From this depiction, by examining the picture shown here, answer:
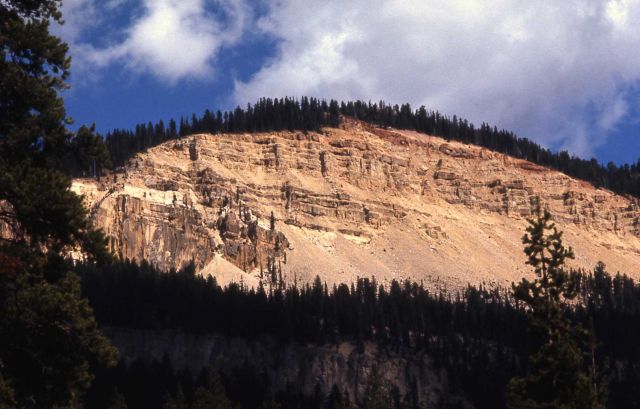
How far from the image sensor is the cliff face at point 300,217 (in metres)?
149

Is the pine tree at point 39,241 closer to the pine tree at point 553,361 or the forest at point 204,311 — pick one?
the forest at point 204,311

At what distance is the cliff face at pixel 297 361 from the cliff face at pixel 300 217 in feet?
69.5

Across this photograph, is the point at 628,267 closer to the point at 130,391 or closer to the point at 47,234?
the point at 130,391

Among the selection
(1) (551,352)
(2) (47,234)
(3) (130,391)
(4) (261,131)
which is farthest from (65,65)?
(4) (261,131)

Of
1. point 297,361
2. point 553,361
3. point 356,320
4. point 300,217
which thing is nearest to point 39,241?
point 553,361

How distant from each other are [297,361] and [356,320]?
12368 mm

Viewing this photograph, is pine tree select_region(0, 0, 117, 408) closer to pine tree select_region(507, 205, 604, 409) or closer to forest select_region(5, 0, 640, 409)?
forest select_region(5, 0, 640, 409)

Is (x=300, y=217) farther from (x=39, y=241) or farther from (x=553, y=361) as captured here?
(x=39, y=241)

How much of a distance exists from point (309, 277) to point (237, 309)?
2336cm

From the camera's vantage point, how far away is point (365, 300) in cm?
14038

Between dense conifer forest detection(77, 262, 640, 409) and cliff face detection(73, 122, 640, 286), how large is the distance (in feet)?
28.7

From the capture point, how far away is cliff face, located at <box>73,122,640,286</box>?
489 feet

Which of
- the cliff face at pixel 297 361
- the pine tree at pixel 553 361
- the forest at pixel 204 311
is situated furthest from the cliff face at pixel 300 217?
the pine tree at pixel 553 361

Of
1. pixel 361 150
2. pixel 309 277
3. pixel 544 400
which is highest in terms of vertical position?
pixel 361 150
